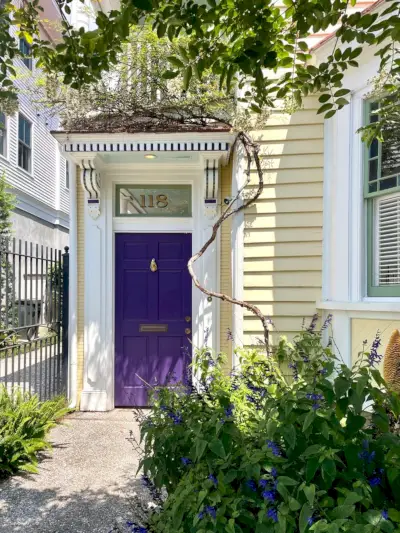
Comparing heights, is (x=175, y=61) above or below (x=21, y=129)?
below

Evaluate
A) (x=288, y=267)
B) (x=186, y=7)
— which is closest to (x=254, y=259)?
(x=288, y=267)

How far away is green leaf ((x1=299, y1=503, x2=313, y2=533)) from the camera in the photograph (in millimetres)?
1123

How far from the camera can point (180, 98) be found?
13.6 ft

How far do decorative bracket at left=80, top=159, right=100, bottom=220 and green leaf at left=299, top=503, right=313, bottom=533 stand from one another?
399 centimetres

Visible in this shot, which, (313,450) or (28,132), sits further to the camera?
(28,132)

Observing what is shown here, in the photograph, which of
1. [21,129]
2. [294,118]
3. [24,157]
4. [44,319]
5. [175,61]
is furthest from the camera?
[24,157]

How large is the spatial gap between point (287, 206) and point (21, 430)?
11.1 feet

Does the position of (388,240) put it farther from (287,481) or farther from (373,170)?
(287,481)

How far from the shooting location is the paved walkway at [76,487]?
8.30 ft

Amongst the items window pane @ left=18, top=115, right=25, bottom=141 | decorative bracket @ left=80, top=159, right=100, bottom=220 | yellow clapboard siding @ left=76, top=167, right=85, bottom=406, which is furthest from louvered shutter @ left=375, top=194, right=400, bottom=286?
window pane @ left=18, top=115, right=25, bottom=141

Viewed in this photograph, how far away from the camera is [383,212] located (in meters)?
3.53

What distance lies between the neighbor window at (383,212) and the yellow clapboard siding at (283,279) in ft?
2.00

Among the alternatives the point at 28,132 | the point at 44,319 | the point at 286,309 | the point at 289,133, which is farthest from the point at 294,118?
the point at 28,132

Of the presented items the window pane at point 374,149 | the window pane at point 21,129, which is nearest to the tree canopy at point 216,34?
the window pane at point 374,149
